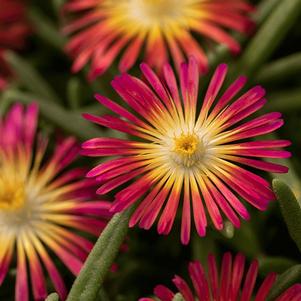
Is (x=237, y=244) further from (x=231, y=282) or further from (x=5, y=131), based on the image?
(x=5, y=131)

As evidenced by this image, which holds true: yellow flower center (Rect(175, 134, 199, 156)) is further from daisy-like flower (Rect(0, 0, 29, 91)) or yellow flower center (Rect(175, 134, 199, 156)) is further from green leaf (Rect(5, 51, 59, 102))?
daisy-like flower (Rect(0, 0, 29, 91))

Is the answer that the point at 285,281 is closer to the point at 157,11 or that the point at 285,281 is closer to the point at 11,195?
the point at 11,195

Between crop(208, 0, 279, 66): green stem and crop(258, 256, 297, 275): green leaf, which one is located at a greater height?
crop(208, 0, 279, 66): green stem

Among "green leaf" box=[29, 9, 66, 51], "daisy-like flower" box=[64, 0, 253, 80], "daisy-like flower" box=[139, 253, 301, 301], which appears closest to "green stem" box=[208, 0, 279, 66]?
"daisy-like flower" box=[64, 0, 253, 80]

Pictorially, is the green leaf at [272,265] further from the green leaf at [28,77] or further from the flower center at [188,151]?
the green leaf at [28,77]

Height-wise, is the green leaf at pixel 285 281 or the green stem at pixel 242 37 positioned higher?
the green stem at pixel 242 37

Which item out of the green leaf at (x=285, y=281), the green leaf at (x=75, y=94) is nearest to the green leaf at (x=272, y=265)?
the green leaf at (x=285, y=281)

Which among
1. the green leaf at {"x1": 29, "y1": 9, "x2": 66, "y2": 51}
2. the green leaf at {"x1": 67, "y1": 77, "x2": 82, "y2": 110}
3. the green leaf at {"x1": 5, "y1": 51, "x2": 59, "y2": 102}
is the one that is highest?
the green leaf at {"x1": 29, "y1": 9, "x2": 66, "y2": 51}
